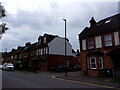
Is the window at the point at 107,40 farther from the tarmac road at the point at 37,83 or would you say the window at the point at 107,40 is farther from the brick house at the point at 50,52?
the brick house at the point at 50,52

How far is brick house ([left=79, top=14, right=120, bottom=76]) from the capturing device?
21094 mm

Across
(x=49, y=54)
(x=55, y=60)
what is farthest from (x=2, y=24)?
(x=55, y=60)

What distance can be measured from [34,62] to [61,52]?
8192 mm

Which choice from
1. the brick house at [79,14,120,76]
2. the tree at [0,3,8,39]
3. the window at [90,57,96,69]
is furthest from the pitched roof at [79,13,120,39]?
the tree at [0,3,8,39]

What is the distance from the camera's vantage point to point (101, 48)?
2314cm

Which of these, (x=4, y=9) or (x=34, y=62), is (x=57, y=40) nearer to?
(x=34, y=62)

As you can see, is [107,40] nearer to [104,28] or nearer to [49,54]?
[104,28]

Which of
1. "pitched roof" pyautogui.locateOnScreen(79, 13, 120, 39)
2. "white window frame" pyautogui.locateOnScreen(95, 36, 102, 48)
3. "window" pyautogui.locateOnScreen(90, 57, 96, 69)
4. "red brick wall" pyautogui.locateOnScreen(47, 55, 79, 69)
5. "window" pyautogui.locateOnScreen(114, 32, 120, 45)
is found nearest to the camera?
"window" pyautogui.locateOnScreen(114, 32, 120, 45)

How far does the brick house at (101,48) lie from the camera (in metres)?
21.1

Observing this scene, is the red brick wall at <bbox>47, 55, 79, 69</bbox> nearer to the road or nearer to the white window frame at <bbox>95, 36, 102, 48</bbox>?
the white window frame at <bbox>95, 36, 102, 48</bbox>

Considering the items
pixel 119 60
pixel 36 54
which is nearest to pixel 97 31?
pixel 119 60

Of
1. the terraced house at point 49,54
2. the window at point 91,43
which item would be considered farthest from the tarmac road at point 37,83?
the terraced house at point 49,54

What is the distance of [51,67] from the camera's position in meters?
39.8

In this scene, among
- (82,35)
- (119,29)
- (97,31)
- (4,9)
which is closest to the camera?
(4,9)
